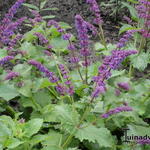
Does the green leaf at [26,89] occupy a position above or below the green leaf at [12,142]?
above

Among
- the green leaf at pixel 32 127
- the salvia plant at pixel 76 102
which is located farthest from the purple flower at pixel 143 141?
the green leaf at pixel 32 127

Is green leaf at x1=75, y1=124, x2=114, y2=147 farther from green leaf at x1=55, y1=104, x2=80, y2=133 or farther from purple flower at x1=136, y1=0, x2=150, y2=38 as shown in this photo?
purple flower at x1=136, y1=0, x2=150, y2=38

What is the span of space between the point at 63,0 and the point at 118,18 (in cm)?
111

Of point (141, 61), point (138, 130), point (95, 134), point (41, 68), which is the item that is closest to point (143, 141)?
Answer: point (138, 130)

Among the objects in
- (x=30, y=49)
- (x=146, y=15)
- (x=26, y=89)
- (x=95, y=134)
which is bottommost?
(x=95, y=134)

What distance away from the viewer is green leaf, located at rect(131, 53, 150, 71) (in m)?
3.41

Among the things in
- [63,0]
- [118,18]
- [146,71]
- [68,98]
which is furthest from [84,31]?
[63,0]

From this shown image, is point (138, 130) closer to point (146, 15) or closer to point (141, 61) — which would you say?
point (141, 61)

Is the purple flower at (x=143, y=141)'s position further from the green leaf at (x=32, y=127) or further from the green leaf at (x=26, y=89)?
the green leaf at (x=26, y=89)

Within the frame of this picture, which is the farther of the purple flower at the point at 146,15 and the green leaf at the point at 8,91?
the purple flower at the point at 146,15

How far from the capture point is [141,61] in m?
3.46

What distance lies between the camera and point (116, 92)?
88.0 inches

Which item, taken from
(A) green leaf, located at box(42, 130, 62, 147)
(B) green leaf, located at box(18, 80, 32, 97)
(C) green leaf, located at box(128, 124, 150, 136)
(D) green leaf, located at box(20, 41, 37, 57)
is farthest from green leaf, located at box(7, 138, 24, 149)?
(D) green leaf, located at box(20, 41, 37, 57)

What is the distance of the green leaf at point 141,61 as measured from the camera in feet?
11.2
